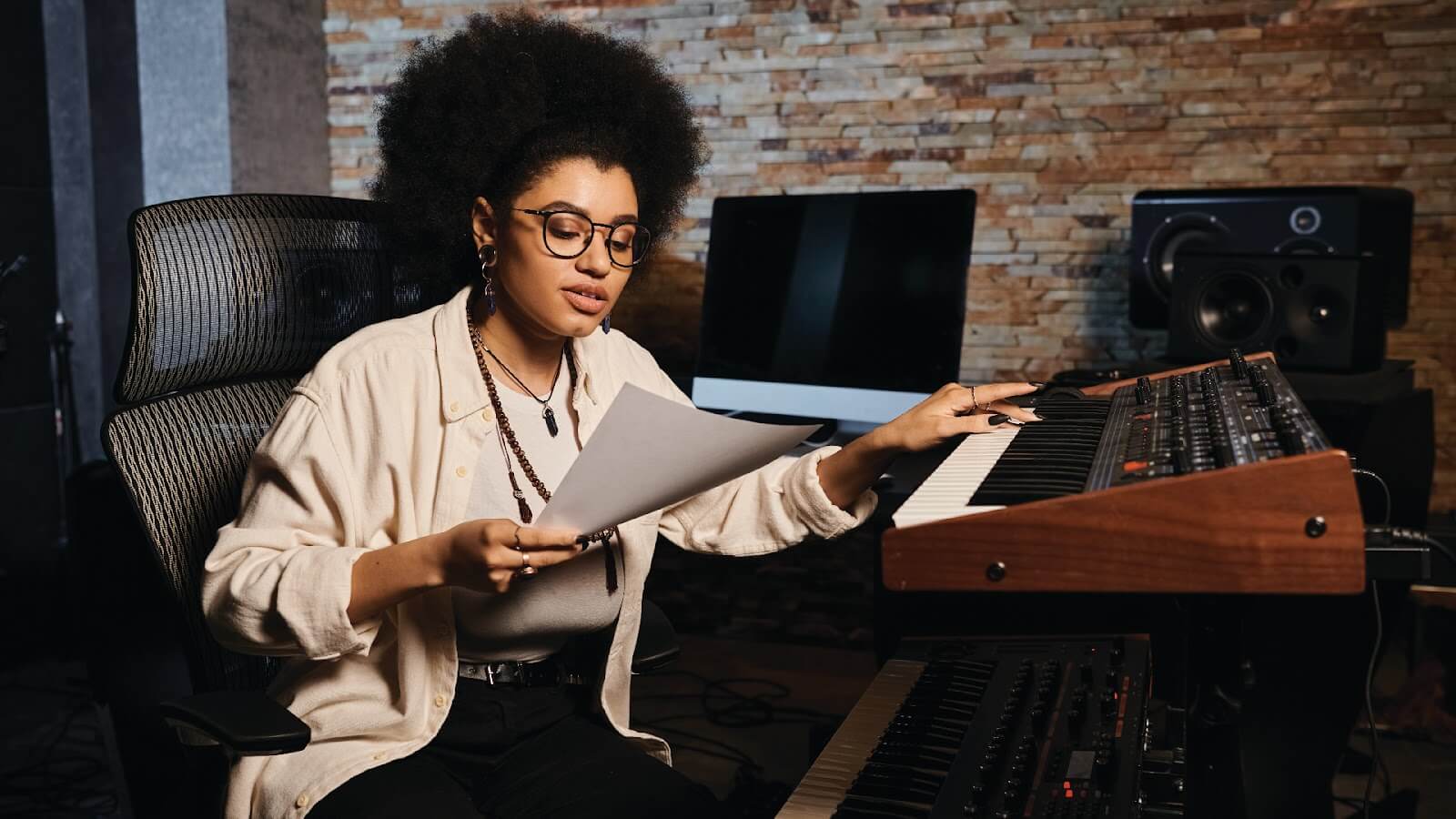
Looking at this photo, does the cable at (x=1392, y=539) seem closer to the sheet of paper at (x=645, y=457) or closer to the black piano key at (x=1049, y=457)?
the black piano key at (x=1049, y=457)

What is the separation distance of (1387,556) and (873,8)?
2359 mm

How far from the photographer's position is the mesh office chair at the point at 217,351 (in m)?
1.44

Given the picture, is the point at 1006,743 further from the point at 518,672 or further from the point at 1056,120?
the point at 1056,120

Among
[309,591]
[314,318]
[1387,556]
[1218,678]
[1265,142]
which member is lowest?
[1218,678]

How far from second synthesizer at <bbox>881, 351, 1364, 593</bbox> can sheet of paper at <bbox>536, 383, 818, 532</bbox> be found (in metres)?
0.18

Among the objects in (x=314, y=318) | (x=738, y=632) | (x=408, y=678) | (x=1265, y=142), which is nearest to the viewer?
(x=408, y=678)

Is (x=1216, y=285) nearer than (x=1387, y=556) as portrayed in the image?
No

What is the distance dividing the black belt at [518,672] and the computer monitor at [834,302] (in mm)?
1237

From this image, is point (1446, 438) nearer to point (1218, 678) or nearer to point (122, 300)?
point (1218, 678)

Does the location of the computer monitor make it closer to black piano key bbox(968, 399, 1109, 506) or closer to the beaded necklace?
black piano key bbox(968, 399, 1109, 506)

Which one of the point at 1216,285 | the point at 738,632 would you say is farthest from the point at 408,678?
the point at 738,632

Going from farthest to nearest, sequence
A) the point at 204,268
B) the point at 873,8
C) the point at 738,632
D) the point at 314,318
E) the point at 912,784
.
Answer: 1. the point at 738,632
2. the point at 873,8
3. the point at 314,318
4. the point at 204,268
5. the point at 912,784

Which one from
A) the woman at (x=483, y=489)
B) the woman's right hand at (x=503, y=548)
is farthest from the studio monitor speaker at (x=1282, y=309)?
the woman's right hand at (x=503, y=548)

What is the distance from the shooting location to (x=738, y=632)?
347 cm
